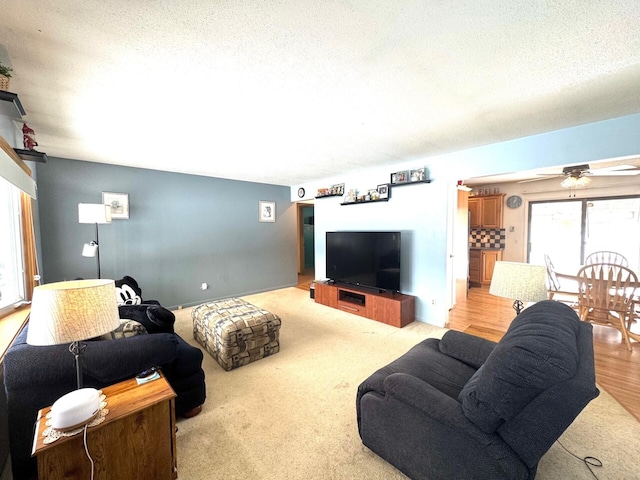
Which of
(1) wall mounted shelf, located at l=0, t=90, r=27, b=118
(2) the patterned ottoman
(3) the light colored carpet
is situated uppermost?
(1) wall mounted shelf, located at l=0, t=90, r=27, b=118

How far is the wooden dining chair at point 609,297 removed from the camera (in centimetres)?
282

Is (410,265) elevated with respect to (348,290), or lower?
elevated

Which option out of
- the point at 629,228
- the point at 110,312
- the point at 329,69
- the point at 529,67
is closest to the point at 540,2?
the point at 529,67

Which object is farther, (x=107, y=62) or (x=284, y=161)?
(x=284, y=161)

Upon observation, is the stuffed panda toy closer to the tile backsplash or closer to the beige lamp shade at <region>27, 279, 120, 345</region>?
the beige lamp shade at <region>27, 279, 120, 345</region>

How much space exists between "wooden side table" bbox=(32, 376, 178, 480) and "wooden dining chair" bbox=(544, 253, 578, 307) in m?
4.56

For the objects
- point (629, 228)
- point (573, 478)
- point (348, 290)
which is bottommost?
point (573, 478)

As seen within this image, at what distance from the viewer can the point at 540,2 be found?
1.11 metres

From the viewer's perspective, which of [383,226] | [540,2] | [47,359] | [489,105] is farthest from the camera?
[383,226]

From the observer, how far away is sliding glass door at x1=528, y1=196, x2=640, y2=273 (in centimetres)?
462

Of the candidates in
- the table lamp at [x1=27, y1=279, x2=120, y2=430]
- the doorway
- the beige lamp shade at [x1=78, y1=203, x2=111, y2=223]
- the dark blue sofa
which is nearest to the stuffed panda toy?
the dark blue sofa

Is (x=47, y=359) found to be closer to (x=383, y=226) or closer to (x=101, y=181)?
(x=101, y=181)

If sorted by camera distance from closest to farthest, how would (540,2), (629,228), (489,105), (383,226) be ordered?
(540,2) < (489,105) < (383,226) < (629,228)

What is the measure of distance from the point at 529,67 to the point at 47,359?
10.6 feet
